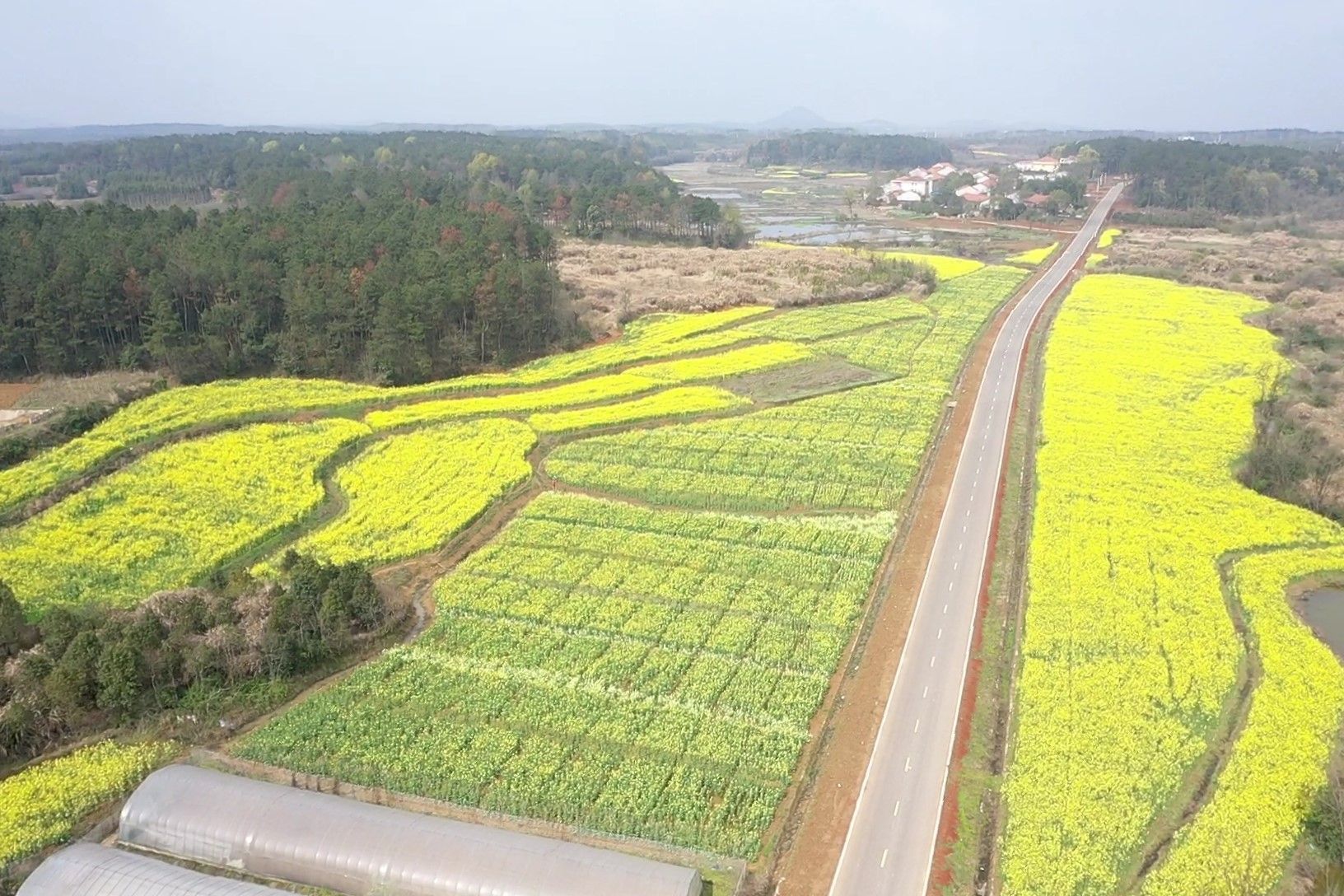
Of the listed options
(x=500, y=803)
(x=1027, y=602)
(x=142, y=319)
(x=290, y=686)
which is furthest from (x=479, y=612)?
(x=142, y=319)

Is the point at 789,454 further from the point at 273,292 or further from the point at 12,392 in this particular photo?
the point at 12,392

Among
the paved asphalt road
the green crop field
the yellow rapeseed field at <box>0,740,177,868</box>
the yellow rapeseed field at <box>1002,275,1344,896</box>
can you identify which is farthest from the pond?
the yellow rapeseed field at <box>0,740,177,868</box>

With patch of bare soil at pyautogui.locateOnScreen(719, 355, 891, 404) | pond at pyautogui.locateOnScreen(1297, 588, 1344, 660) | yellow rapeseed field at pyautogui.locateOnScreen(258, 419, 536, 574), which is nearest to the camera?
pond at pyautogui.locateOnScreen(1297, 588, 1344, 660)

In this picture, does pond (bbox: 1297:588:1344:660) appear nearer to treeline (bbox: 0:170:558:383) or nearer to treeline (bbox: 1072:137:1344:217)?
treeline (bbox: 0:170:558:383)

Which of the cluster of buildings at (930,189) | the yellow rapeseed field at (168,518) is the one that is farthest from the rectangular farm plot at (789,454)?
the cluster of buildings at (930,189)

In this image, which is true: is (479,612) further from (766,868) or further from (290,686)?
(766,868)

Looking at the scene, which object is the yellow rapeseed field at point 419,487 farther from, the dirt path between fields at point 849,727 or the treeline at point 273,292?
the dirt path between fields at point 849,727
